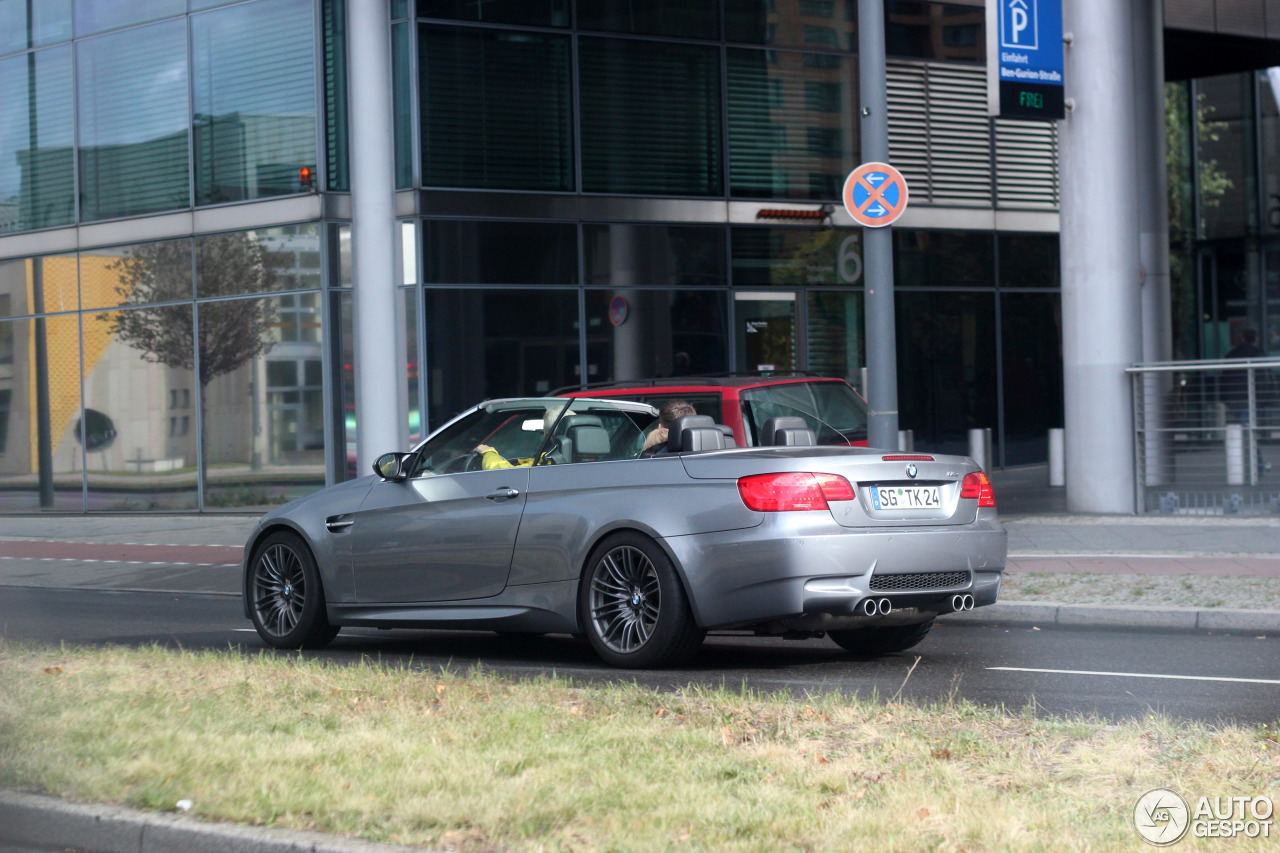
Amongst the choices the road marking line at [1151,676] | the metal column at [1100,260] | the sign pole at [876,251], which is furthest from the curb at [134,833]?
the metal column at [1100,260]

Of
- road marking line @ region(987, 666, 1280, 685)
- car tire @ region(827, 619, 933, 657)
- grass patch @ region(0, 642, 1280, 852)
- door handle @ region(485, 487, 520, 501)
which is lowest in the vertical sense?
road marking line @ region(987, 666, 1280, 685)

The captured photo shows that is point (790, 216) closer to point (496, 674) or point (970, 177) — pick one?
point (970, 177)

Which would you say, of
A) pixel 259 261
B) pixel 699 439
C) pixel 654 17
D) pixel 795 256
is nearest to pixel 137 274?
pixel 259 261

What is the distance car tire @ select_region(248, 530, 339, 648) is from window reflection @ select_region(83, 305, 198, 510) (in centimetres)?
1277

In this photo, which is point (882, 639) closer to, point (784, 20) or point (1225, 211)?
point (784, 20)

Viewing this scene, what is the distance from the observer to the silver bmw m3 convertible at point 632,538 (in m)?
7.40

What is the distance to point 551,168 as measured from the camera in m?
20.7

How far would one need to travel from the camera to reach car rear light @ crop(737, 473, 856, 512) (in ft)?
24.2

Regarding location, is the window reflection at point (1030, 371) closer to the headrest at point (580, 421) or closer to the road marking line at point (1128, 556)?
the road marking line at point (1128, 556)

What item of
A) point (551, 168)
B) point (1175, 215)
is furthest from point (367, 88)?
point (1175, 215)

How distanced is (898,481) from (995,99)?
8.51m

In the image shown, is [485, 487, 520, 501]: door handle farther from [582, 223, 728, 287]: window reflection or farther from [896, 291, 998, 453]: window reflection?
[896, 291, 998, 453]: window reflection

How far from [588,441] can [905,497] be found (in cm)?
184
